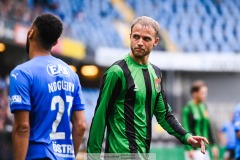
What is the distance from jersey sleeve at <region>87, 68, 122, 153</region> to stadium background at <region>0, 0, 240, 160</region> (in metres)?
18.6

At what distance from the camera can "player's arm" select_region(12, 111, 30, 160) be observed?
4.62 meters

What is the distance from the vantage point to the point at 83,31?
93.4 ft

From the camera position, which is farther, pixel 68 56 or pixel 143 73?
pixel 68 56

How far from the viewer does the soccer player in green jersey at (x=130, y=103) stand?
5.48 metres

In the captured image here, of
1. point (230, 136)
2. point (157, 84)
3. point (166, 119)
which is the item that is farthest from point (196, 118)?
point (157, 84)

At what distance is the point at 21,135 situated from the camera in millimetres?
4645

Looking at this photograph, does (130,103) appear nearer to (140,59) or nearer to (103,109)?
(103,109)

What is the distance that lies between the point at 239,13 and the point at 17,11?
62.1ft

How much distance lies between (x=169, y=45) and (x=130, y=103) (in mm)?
29327

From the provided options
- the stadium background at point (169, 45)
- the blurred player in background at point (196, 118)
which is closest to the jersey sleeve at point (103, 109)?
the blurred player in background at point (196, 118)

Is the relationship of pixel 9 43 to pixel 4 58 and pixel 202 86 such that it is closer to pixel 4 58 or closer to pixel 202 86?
pixel 4 58

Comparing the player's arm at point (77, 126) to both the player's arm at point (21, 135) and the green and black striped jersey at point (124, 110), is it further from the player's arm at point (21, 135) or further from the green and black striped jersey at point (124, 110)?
the player's arm at point (21, 135)

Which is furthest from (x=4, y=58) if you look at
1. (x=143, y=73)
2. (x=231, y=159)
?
(x=143, y=73)

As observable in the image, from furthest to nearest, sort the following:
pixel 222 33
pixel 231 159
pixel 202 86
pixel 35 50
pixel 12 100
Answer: pixel 222 33, pixel 231 159, pixel 202 86, pixel 35 50, pixel 12 100
